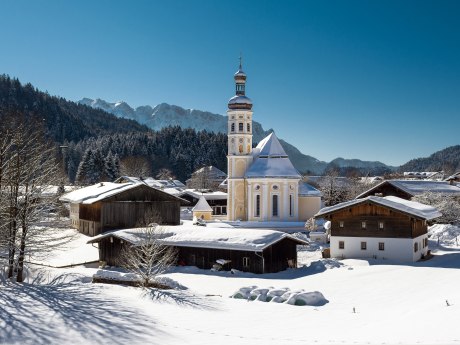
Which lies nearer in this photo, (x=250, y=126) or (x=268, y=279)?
(x=268, y=279)

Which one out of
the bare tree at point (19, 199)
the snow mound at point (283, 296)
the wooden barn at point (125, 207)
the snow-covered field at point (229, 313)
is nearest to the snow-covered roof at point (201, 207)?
the wooden barn at point (125, 207)

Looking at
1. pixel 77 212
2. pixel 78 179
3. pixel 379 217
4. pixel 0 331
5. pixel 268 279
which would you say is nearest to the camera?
pixel 0 331

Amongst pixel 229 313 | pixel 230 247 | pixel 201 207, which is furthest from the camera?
pixel 201 207

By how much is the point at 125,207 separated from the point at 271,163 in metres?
20.3

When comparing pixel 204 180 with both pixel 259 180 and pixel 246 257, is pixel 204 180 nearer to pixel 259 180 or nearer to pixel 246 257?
pixel 259 180

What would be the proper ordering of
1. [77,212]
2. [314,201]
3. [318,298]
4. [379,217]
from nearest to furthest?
1. [318,298]
2. [379,217]
3. [77,212]
4. [314,201]

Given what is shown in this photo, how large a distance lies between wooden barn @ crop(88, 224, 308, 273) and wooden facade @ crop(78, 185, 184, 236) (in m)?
11.1

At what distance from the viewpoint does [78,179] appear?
9156 cm

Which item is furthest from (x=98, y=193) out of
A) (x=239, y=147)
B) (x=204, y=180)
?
(x=204, y=180)

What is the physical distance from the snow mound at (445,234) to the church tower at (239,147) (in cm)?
2252

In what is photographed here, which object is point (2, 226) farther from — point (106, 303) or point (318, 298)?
point (318, 298)

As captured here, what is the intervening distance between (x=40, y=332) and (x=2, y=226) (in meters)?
9.82

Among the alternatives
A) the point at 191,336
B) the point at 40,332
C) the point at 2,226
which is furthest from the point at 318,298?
the point at 2,226

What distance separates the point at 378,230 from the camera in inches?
1357
